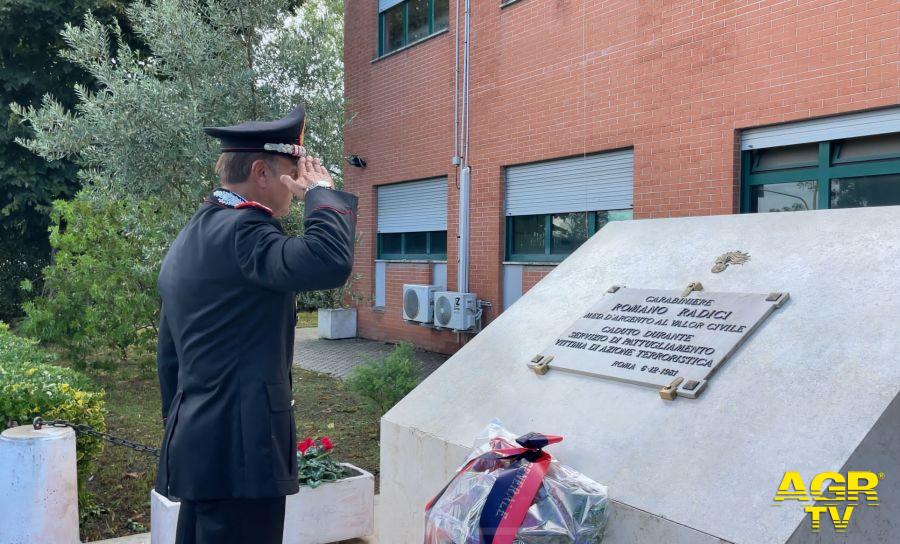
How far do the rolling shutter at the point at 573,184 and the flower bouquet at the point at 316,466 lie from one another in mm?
5605

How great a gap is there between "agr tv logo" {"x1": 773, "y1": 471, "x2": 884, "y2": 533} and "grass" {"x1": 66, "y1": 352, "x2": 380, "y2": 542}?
4.06 m

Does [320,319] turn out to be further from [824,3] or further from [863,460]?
[863,460]

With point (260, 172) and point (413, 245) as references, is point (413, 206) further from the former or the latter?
point (260, 172)

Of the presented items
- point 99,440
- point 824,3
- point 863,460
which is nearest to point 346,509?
point 99,440

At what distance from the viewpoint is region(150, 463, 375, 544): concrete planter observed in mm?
4066

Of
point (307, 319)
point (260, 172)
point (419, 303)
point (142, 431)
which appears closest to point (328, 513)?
point (260, 172)

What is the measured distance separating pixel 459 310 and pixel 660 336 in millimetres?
8083

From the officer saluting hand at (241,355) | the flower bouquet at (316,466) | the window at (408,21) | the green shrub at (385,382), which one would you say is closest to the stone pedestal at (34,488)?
the flower bouquet at (316,466)

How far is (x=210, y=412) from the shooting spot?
2.38 meters

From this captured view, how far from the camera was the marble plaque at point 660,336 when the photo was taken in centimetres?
288

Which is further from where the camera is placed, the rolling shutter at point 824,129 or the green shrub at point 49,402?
the rolling shutter at point 824,129

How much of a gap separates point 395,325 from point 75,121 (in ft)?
23.7

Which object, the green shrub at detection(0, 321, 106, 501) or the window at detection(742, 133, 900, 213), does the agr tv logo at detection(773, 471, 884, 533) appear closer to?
the green shrub at detection(0, 321, 106, 501)

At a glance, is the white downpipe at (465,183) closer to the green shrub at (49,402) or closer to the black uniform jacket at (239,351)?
the green shrub at (49,402)
